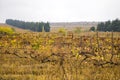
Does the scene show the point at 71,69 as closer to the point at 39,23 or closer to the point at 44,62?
the point at 44,62

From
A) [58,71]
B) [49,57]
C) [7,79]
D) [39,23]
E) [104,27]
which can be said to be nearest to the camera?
[7,79]

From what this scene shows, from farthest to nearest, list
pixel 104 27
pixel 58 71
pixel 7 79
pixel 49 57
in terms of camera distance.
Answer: pixel 104 27
pixel 49 57
pixel 58 71
pixel 7 79

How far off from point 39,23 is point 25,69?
89413mm

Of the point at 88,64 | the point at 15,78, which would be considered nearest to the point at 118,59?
the point at 88,64

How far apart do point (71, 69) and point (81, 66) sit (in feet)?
Result: 3.52

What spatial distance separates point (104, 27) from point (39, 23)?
3240 centimetres

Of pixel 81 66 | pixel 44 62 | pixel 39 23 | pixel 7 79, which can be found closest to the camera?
pixel 7 79

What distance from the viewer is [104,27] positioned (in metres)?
75.7

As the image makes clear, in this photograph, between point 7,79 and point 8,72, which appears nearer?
point 7,79

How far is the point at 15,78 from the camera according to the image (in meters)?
10.2

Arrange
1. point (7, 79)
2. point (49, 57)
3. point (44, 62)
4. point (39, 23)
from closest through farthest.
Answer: point (7, 79) → point (44, 62) → point (49, 57) → point (39, 23)

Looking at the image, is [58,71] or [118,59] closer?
[58,71]

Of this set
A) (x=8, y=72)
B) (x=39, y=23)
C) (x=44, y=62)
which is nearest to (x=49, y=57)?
(x=44, y=62)

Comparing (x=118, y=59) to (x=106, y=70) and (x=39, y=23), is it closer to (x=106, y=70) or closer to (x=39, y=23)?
(x=106, y=70)
